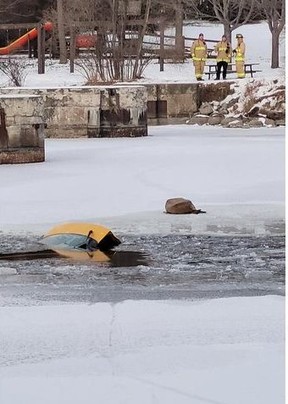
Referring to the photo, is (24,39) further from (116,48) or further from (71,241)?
(71,241)

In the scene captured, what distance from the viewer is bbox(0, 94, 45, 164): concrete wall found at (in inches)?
666

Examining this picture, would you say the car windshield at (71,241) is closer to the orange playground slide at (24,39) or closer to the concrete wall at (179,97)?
the concrete wall at (179,97)

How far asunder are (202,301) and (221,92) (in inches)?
902

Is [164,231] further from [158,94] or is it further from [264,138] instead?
[158,94]

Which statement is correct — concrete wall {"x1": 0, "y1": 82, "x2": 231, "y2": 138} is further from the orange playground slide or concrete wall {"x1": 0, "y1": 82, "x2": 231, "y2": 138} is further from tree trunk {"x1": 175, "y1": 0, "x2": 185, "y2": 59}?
the orange playground slide

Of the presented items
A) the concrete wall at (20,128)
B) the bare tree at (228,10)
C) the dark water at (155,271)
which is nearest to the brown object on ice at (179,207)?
the dark water at (155,271)

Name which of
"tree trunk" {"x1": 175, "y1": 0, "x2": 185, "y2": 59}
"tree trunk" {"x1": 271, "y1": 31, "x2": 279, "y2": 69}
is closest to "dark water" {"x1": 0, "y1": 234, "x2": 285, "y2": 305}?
"tree trunk" {"x1": 271, "y1": 31, "x2": 279, "y2": 69}

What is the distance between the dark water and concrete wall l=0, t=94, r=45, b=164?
7204mm

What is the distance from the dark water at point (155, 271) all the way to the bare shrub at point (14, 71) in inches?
957

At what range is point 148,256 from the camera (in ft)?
29.3

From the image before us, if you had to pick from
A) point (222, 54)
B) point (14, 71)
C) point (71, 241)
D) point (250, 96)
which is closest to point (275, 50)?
point (222, 54)

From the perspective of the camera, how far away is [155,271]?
8227mm

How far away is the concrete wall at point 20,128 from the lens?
16.9 m

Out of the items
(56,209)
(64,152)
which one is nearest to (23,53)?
(64,152)
